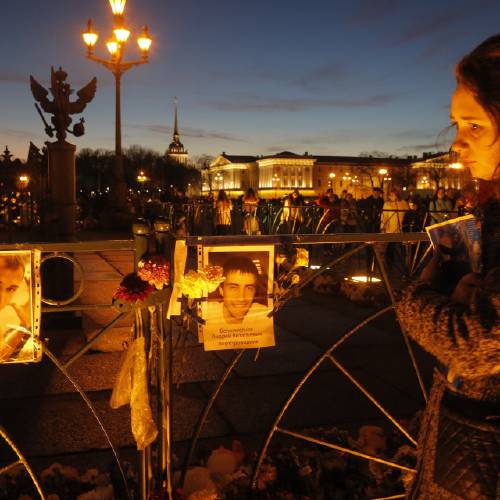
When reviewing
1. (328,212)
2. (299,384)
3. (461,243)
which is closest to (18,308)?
(299,384)

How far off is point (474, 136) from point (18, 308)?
1.79 meters

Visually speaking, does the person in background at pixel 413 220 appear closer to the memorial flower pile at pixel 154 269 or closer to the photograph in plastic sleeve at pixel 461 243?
the memorial flower pile at pixel 154 269

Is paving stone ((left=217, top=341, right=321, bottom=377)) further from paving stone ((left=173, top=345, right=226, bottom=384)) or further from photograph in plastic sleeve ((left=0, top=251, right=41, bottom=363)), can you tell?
photograph in plastic sleeve ((left=0, top=251, right=41, bottom=363))

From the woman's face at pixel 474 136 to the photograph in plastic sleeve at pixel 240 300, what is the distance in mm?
1173

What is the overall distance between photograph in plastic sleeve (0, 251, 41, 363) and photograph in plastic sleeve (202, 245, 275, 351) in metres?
0.68

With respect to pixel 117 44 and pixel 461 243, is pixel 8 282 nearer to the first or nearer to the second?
pixel 461 243

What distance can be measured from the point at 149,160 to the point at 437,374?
103 m

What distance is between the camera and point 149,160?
10238cm

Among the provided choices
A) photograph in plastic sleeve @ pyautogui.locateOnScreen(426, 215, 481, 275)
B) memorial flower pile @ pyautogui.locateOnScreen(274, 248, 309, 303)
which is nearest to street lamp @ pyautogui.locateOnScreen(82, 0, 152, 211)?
memorial flower pile @ pyautogui.locateOnScreen(274, 248, 309, 303)

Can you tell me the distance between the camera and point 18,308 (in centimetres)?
243

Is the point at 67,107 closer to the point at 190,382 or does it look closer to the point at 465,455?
the point at 190,382

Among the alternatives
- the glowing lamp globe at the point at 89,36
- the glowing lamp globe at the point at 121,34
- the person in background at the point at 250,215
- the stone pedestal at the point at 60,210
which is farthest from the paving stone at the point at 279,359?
the glowing lamp globe at the point at 89,36

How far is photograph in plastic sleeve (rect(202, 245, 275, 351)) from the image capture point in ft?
8.50

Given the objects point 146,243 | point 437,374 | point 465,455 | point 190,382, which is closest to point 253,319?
point 146,243
